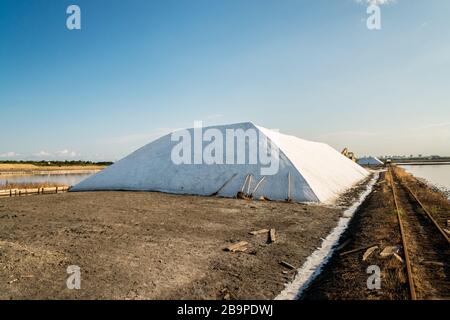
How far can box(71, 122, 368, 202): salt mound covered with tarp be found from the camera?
25.2 m

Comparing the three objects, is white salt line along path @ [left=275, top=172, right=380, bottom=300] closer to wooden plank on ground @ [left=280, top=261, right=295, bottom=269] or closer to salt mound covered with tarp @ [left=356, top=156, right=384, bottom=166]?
wooden plank on ground @ [left=280, top=261, right=295, bottom=269]

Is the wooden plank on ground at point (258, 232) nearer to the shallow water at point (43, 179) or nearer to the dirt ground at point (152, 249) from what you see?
the dirt ground at point (152, 249)

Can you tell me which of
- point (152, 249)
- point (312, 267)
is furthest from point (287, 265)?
point (152, 249)

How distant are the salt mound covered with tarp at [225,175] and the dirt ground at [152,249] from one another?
4.57 m

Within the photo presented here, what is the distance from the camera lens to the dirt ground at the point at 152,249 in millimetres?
8031

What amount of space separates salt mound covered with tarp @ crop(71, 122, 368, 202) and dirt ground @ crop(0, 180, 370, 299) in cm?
457

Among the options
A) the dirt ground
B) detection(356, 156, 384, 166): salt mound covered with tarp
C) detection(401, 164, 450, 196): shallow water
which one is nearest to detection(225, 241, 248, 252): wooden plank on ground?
the dirt ground

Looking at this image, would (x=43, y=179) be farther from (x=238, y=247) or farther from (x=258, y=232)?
(x=238, y=247)

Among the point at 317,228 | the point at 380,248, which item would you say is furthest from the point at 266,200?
the point at 380,248

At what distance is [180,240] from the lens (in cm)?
1261

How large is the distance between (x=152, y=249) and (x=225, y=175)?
17.0m

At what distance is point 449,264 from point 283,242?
5.32 meters

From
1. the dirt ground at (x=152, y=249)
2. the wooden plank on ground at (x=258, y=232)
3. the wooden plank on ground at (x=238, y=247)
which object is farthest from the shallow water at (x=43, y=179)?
the wooden plank on ground at (x=238, y=247)

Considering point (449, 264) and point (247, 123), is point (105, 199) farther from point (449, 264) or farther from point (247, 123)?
point (449, 264)
